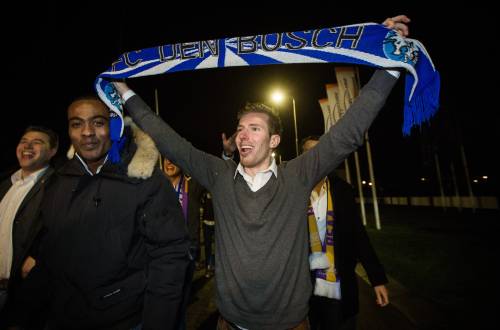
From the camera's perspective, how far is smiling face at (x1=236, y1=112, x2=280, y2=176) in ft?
7.93

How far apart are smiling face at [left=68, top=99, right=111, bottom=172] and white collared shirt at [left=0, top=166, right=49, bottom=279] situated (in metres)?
1.48

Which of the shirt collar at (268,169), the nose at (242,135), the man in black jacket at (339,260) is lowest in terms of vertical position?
the man in black jacket at (339,260)

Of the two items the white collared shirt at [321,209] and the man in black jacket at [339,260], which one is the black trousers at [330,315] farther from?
the white collared shirt at [321,209]

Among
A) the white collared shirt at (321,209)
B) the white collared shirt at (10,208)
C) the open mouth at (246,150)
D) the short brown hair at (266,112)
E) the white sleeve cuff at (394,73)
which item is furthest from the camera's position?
the white collared shirt at (321,209)

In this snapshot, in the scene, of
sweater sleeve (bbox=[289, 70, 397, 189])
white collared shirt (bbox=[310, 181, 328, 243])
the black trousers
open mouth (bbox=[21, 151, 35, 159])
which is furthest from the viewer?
open mouth (bbox=[21, 151, 35, 159])

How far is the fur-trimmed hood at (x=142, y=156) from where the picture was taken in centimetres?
216

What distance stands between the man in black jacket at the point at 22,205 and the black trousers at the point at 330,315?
269cm

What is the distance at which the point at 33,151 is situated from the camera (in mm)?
3479

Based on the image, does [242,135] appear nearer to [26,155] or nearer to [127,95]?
[127,95]

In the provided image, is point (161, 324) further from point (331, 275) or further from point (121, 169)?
point (331, 275)

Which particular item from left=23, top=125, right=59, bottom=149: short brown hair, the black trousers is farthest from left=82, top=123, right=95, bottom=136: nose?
the black trousers

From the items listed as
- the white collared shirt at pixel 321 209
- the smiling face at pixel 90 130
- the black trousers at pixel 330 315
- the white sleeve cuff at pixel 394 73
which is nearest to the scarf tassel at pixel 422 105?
the white sleeve cuff at pixel 394 73

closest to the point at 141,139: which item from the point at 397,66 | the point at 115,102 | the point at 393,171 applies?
the point at 115,102

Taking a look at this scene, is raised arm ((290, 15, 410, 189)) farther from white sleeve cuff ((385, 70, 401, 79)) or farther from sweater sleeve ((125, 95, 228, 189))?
sweater sleeve ((125, 95, 228, 189))
